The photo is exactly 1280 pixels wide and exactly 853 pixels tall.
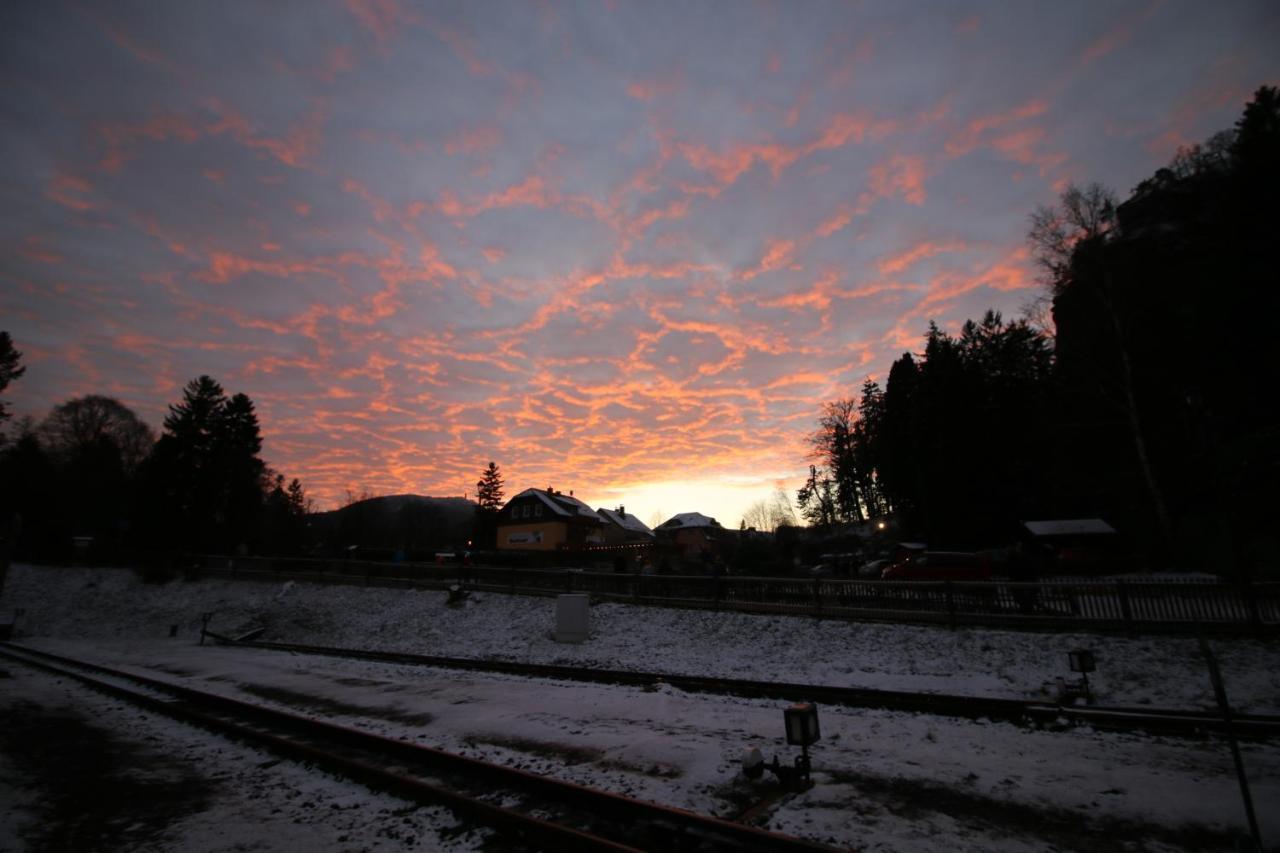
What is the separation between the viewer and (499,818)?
6.29m

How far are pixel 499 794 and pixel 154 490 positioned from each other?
173 ft

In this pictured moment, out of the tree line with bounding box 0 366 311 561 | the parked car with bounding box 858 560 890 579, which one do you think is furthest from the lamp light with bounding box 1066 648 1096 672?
the tree line with bounding box 0 366 311 561

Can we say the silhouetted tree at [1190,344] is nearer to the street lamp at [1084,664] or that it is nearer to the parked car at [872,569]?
the parked car at [872,569]

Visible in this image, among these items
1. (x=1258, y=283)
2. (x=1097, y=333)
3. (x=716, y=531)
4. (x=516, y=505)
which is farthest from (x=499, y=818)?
(x=716, y=531)

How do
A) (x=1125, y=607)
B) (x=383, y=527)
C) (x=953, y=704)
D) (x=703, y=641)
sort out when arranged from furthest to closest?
(x=383, y=527)
(x=703, y=641)
(x=1125, y=607)
(x=953, y=704)

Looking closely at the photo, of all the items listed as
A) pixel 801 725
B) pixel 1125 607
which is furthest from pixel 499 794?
pixel 1125 607

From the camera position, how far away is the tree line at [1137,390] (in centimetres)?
2795

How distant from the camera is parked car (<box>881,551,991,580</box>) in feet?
78.5

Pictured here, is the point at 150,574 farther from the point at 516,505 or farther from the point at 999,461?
the point at 999,461

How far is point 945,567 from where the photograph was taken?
25.1 m

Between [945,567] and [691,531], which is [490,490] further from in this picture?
[945,567]

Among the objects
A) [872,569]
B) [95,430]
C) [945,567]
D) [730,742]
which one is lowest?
[730,742]

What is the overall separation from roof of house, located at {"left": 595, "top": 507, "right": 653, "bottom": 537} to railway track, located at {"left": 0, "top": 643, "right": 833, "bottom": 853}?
258 ft

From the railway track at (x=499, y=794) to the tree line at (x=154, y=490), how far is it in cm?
4110
